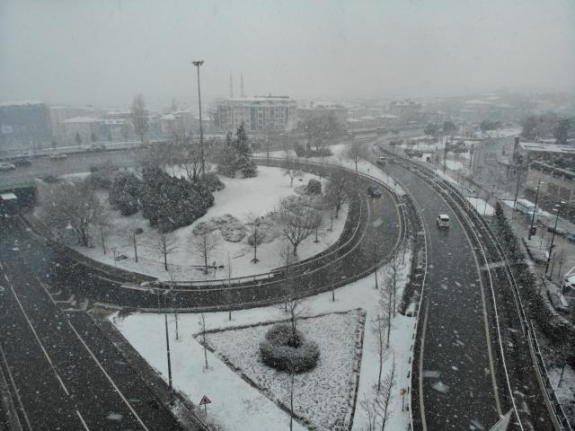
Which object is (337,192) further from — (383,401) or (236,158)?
(383,401)

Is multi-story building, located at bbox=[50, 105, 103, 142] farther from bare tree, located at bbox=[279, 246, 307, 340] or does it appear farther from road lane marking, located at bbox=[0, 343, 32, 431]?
road lane marking, located at bbox=[0, 343, 32, 431]

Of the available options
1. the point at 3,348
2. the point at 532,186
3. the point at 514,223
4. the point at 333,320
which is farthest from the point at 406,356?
the point at 532,186

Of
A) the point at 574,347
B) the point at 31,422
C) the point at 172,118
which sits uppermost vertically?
the point at 172,118

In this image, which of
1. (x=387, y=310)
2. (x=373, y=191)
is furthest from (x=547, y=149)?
(x=387, y=310)

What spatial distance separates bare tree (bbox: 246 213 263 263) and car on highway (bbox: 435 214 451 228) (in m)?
18.0

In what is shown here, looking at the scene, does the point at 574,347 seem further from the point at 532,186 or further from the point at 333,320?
the point at 532,186

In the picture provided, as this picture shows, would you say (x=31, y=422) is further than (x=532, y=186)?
No

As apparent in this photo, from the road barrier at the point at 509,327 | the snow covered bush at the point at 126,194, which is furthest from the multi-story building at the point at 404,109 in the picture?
the snow covered bush at the point at 126,194

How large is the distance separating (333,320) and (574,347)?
1277 cm

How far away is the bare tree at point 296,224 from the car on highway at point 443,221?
13150 millimetres

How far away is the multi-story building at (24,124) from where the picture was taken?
4178 inches

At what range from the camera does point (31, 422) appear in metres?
18.4

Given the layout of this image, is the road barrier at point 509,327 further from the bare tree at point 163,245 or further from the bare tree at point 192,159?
the bare tree at point 192,159

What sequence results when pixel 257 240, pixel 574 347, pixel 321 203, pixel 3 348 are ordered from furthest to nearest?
pixel 321 203 < pixel 257 240 < pixel 3 348 < pixel 574 347
